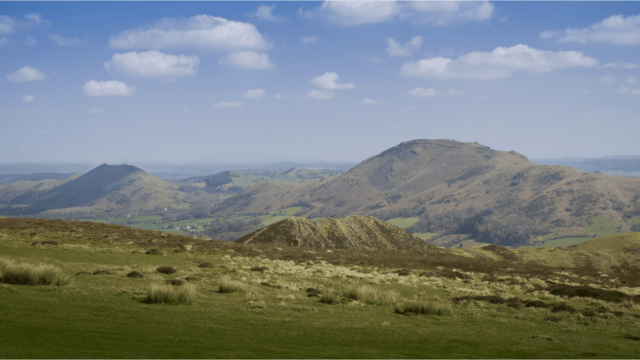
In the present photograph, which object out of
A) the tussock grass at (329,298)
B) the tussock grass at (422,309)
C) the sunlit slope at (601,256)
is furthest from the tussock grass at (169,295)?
the sunlit slope at (601,256)

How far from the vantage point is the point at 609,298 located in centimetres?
2383

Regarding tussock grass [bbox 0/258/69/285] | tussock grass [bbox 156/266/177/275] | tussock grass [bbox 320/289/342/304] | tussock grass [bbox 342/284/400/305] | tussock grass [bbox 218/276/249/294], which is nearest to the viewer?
tussock grass [bbox 0/258/69/285]

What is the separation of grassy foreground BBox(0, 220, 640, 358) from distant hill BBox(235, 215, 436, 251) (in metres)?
28.1

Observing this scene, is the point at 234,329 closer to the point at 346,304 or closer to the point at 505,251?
the point at 346,304

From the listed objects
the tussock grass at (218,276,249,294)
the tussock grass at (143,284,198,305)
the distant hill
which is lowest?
the distant hill

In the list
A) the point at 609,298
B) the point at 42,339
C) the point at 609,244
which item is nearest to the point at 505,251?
the point at 609,244

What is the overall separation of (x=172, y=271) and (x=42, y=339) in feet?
52.6

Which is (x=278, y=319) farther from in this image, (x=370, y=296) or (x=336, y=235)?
(x=336, y=235)

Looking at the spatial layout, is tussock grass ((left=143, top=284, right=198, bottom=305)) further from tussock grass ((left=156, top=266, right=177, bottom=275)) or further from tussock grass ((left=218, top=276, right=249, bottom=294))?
tussock grass ((left=156, top=266, right=177, bottom=275))

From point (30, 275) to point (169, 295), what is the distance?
5.89 m

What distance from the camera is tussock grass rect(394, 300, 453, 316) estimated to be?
17.2 metres

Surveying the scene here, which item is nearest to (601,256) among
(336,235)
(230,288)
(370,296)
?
(336,235)

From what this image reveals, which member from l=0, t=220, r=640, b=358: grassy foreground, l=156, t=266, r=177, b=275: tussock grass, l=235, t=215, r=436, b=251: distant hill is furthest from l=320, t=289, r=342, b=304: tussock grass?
l=235, t=215, r=436, b=251: distant hill

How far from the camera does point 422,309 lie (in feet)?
56.5
